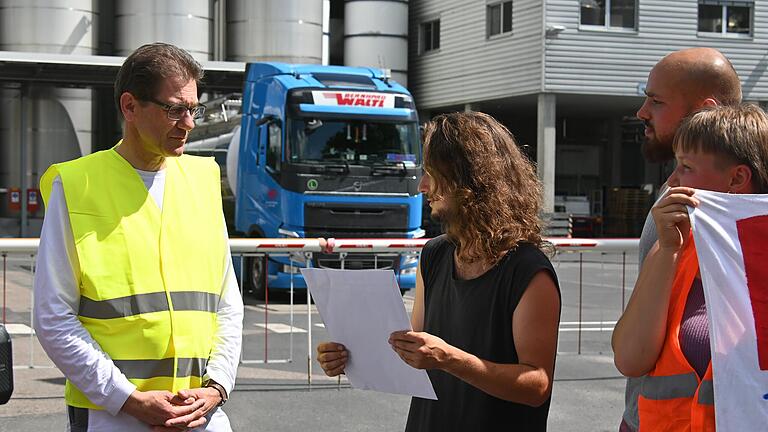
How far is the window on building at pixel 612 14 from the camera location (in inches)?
1249

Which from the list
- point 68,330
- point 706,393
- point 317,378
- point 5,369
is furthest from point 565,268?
point 5,369

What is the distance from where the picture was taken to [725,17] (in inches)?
1296

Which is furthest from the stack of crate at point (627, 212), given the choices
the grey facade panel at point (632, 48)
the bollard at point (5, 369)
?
the bollard at point (5, 369)

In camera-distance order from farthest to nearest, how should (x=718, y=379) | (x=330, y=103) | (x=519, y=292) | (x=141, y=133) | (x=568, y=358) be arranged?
1. (x=330, y=103)
2. (x=568, y=358)
3. (x=141, y=133)
4. (x=519, y=292)
5. (x=718, y=379)

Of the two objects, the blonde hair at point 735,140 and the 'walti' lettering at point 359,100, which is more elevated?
the 'walti' lettering at point 359,100

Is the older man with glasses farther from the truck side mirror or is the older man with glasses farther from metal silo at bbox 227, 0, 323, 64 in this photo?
metal silo at bbox 227, 0, 323, 64

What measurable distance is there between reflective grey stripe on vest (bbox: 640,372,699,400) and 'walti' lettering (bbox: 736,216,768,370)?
191 mm

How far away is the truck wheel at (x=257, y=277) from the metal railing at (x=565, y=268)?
3.94ft

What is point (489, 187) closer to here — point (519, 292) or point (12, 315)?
point (519, 292)

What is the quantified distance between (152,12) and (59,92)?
3702 millimetres

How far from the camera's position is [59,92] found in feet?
101

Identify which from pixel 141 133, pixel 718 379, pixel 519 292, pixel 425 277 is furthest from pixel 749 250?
pixel 141 133

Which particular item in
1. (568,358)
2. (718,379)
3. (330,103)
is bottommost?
(568,358)

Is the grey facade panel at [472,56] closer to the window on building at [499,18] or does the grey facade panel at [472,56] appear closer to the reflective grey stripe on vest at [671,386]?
the window on building at [499,18]
